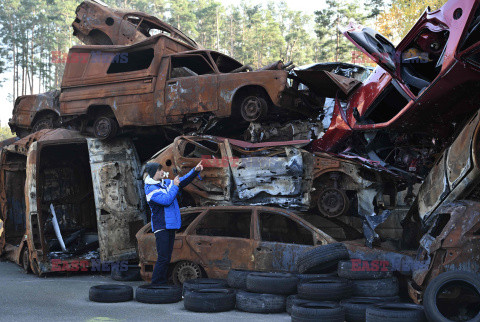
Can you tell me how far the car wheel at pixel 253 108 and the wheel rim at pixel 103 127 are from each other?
8.73ft

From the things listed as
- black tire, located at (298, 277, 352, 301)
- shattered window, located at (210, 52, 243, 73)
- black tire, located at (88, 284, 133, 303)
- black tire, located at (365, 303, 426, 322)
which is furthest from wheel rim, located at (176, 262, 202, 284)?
shattered window, located at (210, 52, 243, 73)

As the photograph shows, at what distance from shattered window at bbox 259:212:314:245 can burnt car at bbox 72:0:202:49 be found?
5597 mm

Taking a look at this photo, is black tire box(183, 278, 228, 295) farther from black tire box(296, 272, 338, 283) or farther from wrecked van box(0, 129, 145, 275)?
wrecked van box(0, 129, 145, 275)

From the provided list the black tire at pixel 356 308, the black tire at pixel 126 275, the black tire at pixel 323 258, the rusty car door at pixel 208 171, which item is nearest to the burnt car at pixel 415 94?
the rusty car door at pixel 208 171

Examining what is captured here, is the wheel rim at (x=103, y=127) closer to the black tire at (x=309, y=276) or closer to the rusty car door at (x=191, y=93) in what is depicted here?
the rusty car door at (x=191, y=93)

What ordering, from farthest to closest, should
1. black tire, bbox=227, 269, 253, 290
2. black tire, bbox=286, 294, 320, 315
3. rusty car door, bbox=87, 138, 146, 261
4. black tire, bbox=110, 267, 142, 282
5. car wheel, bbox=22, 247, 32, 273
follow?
car wheel, bbox=22, 247, 32, 273 < rusty car door, bbox=87, 138, 146, 261 < black tire, bbox=110, 267, 142, 282 < black tire, bbox=227, 269, 253, 290 < black tire, bbox=286, 294, 320, 315

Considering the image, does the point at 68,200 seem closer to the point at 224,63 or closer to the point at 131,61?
the point at 131,61

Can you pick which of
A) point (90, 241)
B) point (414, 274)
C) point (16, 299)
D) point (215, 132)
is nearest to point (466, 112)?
point (414, 274)

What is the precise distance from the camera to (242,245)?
676cm

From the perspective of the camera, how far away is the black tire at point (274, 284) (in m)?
5.92

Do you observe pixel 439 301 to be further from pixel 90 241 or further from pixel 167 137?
pixel 90 241

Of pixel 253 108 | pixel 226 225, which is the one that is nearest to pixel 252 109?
A: pixel 253 108

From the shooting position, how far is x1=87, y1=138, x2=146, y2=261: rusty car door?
898cm

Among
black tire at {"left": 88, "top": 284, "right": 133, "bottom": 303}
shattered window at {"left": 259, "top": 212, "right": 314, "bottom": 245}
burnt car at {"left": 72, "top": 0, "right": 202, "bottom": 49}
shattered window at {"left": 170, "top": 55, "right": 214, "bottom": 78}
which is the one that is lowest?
black tire at {"left": 88, "top": 284, "right": 133, "bottom": 303}
